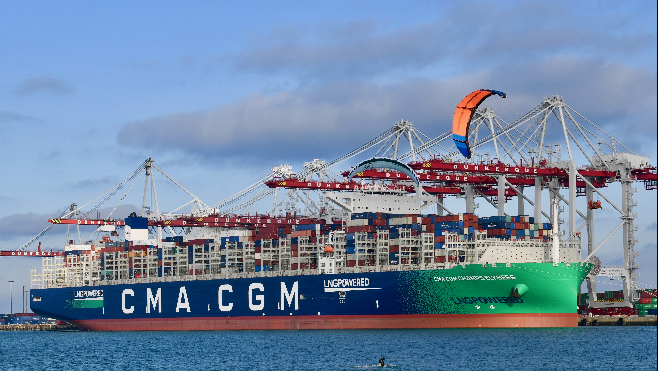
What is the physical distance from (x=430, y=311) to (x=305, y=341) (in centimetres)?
849

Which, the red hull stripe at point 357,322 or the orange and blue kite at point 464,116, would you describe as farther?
the orange and blue kite at point 464,116

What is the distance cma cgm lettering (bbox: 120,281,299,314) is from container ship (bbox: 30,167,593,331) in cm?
10

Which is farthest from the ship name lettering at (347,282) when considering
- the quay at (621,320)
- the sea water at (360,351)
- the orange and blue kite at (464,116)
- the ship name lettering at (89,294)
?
the ship name lettering at (89,294)

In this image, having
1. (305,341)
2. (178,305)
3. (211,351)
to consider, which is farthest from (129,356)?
(178,305)

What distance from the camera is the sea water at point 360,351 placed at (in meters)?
48.0

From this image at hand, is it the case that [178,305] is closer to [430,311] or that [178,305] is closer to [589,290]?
[430,311]

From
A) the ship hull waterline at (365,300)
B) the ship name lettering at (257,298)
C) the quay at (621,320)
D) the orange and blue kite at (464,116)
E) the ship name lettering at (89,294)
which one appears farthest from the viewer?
the ship name lettering at (89,294)

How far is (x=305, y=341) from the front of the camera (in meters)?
61.1

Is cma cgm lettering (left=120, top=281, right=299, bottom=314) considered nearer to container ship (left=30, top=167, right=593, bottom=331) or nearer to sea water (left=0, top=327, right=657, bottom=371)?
container ship (left=30, top=167, right=593, bottom=331)

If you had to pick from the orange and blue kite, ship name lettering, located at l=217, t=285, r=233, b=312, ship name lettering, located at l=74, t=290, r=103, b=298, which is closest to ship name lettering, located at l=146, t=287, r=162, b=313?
ship name lettering, located at l=74, t=290, r=103, b=298

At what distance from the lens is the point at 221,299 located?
74.9 m

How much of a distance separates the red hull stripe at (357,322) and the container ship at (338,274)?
0.09 meters

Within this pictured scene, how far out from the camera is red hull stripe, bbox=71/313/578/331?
62156 millimetres

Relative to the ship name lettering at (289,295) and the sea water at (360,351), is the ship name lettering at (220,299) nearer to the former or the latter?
the sea water at (360,351)
